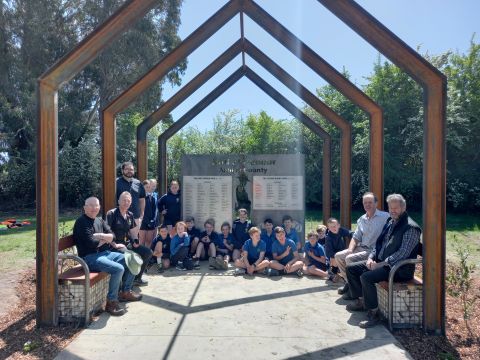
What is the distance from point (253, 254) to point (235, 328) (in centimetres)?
260

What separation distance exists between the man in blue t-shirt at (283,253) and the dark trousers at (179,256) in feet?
5.39

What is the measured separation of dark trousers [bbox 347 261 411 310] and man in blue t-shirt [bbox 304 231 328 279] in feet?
5.14

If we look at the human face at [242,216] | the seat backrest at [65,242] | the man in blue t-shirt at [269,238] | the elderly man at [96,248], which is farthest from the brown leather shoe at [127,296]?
the human face at [242,216]

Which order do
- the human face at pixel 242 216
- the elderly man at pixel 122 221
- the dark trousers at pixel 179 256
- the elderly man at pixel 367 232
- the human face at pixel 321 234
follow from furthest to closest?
the human face at pixel 242 216
the dark trousers at pixel 179 256
the human face at pixel 321 234
the elderly man at pixel 367 232
the elderly man at pixel 122 221

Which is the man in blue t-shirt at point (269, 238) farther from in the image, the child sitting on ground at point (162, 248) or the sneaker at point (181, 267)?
the child sitting on ground at point (162, 248)

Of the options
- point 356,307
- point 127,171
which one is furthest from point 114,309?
point 356,307

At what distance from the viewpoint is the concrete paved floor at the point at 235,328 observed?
12.7 feet

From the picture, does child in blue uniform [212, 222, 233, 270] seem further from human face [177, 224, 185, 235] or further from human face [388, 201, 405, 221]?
human face [388, 201, 405, 221]

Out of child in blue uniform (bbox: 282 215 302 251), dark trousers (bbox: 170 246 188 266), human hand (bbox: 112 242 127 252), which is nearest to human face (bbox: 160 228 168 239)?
dark trousers (bbox: 170 246 188 266)

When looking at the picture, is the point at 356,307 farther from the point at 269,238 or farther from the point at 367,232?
the point at 269,238

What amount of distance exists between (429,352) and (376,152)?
3.59 metres

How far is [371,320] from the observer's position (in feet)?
15.0

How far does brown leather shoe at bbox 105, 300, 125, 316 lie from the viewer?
4.87 meters

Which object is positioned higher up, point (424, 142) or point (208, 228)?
point (424, 142)
